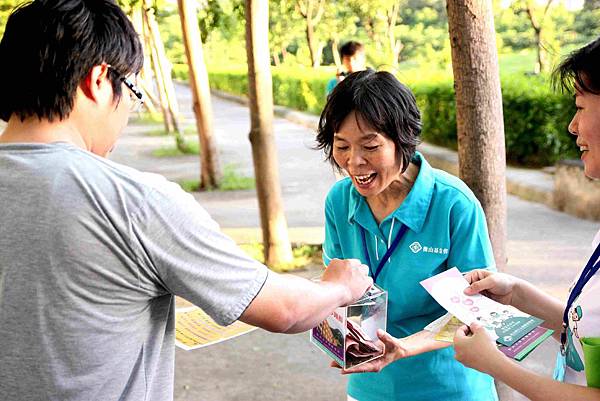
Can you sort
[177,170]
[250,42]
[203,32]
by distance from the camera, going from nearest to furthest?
[250,42]
[203,32]
[177,170]

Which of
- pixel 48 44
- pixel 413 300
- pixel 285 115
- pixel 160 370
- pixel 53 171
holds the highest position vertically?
pixel 48 44

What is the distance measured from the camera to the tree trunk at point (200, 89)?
30.9ft

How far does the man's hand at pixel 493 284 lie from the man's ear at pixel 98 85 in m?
1.07

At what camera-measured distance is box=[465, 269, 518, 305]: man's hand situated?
1969mm

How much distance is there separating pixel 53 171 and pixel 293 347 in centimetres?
374

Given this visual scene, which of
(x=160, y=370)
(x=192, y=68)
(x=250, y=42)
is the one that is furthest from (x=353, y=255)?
(x=192, y=68)

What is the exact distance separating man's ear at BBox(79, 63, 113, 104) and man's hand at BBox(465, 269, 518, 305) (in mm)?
1071

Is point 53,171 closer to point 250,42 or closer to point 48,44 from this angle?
point 48,44

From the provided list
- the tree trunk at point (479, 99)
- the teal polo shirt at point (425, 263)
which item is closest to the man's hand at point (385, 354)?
the teal polo shirt at point (425, 263)

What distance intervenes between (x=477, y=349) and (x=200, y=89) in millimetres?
8502

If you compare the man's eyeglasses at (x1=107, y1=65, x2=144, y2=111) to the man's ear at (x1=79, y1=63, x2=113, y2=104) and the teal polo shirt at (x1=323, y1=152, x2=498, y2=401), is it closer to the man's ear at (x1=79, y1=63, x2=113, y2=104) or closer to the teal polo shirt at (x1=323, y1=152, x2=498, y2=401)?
the man's ear at (x1=79, y1=63, x2=113, y2=104)

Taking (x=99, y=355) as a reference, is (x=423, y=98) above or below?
below

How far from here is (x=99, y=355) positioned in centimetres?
138

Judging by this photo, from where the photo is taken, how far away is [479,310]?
6.03 feet
